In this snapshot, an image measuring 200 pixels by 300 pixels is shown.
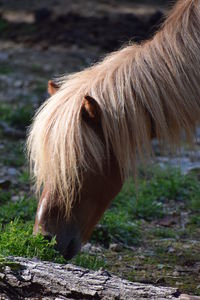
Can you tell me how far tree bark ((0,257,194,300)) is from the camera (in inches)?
114

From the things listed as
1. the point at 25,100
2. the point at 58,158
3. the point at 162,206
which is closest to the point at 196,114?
the point at 58,158

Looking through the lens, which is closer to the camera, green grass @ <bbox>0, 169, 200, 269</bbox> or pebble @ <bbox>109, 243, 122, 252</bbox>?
green grass @ <bbox>0, 169, 200, 269</bbox>

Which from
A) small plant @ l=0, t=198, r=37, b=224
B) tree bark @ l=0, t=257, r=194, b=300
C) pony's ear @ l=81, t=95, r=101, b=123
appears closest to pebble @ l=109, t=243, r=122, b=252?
small plant @ l=0, t=198, r=37, b=224

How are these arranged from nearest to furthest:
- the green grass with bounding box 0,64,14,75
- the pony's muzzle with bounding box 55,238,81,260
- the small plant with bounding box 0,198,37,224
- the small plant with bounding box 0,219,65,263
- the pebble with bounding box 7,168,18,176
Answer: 1. the small plant with bounding box 0,219,65,263
2. the pony's muzzle with bounding box 55,238,81,260
3. the small plant with bounding box 0,198,37,224
4. the pebble with bounding box 7,168,18,176
5. the green grass with bounding box 0,64,14,75

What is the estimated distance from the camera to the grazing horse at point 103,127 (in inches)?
145

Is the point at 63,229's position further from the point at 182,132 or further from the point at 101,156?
the point at 182,132

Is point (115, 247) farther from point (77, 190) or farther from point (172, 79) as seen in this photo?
point (172, 79)

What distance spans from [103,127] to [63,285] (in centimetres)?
98

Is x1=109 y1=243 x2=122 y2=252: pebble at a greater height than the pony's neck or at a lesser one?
lesser

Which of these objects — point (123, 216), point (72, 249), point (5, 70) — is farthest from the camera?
point (5, 70)

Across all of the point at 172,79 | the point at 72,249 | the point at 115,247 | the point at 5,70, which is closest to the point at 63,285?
the point at 72,249

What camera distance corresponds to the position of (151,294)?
9.43 feet

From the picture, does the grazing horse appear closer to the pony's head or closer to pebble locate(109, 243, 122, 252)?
the pony's head

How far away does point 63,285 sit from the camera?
119 inches
